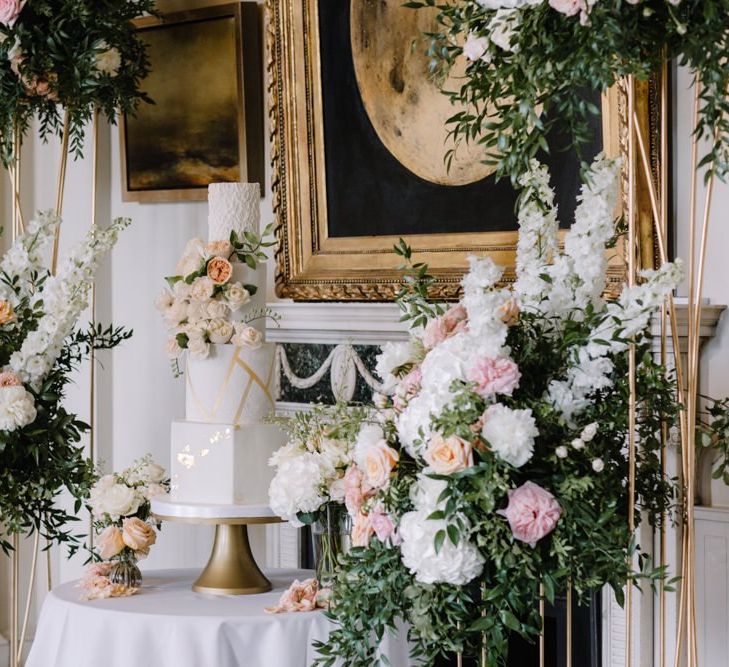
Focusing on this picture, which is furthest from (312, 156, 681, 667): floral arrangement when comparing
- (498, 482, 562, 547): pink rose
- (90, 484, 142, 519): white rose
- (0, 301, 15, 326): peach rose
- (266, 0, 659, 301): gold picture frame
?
(0, 301, 15, 326): peach rose

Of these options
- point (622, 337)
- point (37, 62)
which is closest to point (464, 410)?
point (622, 337)

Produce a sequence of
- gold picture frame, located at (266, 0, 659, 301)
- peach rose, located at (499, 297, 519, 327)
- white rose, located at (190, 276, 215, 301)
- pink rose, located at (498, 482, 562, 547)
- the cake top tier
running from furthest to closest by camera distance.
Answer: gold picture frame, located at (266, 0, 659, 301), the cake top tier, white rose, located at (190, 276, 215, 301), peach rose, located at (499, 297, 519, 327), pink rose, located at (498, 482, 562, 547)

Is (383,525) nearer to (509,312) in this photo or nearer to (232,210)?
(509,312)

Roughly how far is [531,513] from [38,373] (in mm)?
1866

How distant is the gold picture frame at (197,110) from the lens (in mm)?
4477

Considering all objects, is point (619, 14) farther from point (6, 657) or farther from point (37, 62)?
point (6, 657)

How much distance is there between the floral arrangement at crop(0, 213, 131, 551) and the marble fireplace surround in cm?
73

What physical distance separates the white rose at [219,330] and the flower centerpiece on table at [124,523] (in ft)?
1.72

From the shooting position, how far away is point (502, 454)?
2.42 meters

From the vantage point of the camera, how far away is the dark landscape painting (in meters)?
4.52

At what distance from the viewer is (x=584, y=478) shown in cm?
247

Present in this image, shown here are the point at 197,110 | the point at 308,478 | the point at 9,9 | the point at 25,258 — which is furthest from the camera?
the point at 197,110

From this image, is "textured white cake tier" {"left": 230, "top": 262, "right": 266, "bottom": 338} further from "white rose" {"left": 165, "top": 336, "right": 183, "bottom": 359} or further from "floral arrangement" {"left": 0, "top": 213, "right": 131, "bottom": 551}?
"floral arrangement" {"left": 0, "top": 213, "right": 131, "bottom": 551}

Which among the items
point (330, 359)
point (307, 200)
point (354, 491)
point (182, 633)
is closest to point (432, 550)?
point (354, 491)
